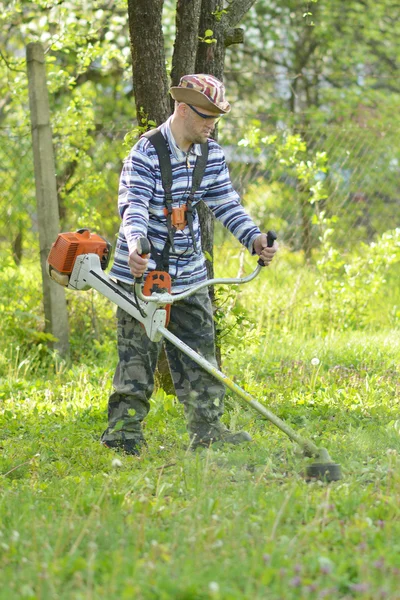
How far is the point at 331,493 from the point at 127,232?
1443 mm

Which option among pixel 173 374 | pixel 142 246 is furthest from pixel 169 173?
pixel 173 374

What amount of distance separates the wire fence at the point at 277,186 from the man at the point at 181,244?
298 cm

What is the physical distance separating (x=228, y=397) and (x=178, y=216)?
4.93 feet

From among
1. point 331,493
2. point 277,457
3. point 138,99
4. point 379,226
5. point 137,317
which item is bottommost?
point 379,226

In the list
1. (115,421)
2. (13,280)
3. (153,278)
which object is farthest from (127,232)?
(13,280)

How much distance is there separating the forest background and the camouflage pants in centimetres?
17

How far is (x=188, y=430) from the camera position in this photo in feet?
15.1

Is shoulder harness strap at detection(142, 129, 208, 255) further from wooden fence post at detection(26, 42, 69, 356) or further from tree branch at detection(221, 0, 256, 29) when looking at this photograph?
wooden fence post at detection(26, 42, 69, 356)

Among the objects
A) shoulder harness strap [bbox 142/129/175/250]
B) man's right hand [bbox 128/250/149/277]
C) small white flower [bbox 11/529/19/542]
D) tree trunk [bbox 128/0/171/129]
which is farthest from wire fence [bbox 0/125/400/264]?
small white flower [bbox 11/529/19/542]

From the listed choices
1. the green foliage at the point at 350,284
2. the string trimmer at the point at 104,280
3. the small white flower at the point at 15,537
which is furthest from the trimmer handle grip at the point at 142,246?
the green foliage at the point at 350,284

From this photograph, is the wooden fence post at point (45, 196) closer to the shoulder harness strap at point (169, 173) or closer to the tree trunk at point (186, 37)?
the tree trunk at point (186, 37)

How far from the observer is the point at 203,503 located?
10.4ft

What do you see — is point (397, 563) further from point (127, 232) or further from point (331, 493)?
point (127, 232)

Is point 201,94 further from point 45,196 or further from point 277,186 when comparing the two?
point 277,186
